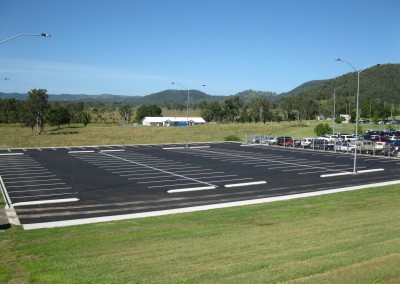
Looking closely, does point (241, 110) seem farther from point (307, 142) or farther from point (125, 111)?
point (307, 142)

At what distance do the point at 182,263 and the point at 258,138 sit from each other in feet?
177

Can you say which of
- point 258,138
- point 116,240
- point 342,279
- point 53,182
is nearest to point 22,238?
point 116,240

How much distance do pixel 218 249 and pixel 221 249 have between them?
8 centimetres

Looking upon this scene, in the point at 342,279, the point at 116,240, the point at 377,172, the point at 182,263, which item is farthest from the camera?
the point at 377,172

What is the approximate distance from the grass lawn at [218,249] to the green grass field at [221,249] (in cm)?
2

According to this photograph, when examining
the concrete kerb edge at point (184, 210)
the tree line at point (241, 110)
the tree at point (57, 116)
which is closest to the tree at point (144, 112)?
the tree line at point (241, 110)

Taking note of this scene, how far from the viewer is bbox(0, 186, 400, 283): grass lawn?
9016mm

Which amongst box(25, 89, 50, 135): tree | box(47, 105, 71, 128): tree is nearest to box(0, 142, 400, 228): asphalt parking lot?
box(25, 89, 50, 135): tree

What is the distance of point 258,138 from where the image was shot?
2490 inches

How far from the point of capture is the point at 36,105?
9056 cm

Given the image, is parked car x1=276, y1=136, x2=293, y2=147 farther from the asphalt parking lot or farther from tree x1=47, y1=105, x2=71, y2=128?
tree x1=47, y1=105, x2=71, y2=128

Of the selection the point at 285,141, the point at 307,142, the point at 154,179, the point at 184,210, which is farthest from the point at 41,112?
the point at 184,210

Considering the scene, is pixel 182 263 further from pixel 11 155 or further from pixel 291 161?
pixel 11 155

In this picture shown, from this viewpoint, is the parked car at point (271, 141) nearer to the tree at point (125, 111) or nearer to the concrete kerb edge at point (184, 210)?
the concrete kerb edge at point (184, 210)
